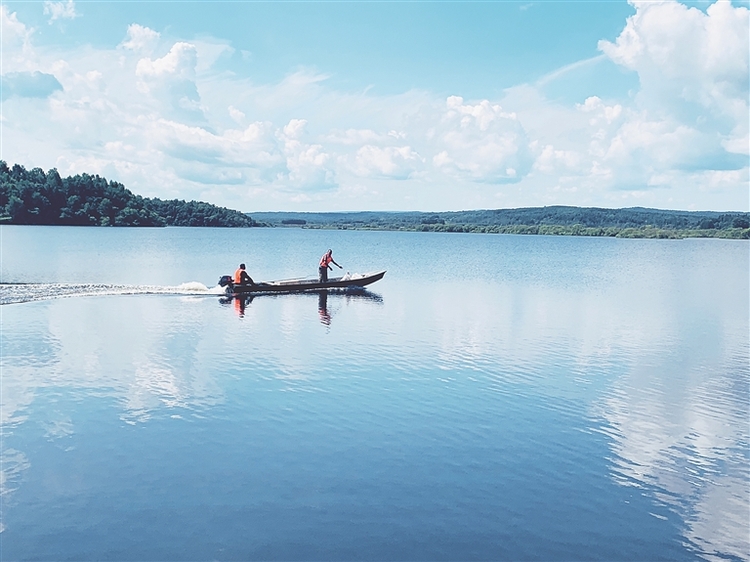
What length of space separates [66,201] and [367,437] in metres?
139

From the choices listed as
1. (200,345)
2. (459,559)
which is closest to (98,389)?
(200,345)

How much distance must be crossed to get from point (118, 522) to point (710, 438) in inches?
528

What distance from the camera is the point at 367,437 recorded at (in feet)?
48.9

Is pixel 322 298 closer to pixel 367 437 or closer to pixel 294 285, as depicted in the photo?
pixel 294 285

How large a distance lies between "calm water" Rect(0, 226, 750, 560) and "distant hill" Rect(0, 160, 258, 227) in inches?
4514

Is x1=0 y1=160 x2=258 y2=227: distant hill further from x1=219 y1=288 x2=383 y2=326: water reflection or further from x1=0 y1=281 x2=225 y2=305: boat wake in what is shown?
x1=219 y1=288 x2=383 y2=326: water reflection

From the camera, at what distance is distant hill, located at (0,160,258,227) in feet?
429

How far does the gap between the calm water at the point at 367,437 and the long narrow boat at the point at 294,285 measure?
22.2 feet

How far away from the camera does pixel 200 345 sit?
24.2m

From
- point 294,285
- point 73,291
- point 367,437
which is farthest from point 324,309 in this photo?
point 367,437

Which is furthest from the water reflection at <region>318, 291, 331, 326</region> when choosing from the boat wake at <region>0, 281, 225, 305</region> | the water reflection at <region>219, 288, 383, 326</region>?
the boat wake at <region>0, 281, 225, 305</region>

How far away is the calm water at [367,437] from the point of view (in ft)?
34.7

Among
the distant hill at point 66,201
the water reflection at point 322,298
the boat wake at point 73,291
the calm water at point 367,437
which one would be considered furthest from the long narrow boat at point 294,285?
the distant hill at point 66,201

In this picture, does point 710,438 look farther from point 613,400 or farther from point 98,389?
point 98,389
